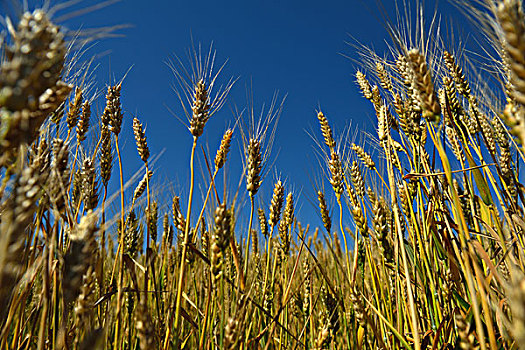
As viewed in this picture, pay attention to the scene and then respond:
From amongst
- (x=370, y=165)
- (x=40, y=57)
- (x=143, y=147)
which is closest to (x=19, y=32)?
(x=40, y=57)

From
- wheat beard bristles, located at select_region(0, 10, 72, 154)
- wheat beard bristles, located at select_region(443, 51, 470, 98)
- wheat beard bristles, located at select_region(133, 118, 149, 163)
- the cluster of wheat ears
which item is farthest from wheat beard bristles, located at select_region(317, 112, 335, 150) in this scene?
wheat beard bristles, located at select_region(0, 10, 72, 154)

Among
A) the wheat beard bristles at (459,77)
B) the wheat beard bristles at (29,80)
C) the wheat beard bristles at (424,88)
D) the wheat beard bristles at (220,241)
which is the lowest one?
the wheat beard bristles at (220,241)

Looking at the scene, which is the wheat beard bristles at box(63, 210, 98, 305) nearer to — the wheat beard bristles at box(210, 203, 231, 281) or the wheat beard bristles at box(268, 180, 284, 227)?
the wheat beard bristles at box(210, 203, 231, 281)

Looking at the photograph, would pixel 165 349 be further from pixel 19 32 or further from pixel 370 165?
pixel 370 165

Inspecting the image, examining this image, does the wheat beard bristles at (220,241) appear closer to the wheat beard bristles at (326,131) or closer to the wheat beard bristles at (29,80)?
the wheat beard bristles at (29,80)

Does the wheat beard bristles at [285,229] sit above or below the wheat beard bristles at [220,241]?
above

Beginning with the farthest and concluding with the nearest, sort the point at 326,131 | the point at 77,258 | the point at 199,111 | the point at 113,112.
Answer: the point at 326,131 → the point at 113,112 → the point at 199,111 → the point at 77,258

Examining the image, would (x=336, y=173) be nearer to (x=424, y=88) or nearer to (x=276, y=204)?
(x=276, y=204)

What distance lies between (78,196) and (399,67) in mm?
1801

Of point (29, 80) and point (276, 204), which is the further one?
point (276, 204)

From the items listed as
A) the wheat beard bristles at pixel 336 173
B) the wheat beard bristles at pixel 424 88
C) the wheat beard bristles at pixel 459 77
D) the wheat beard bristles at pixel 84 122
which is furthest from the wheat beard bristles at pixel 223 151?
the wheat beard bristles at pixel 459 77

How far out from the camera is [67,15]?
95 centimetres

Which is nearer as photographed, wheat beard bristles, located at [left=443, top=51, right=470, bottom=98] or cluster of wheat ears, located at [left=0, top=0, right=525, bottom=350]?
cluster of wheat ears, located at [left=0, top=0, right=525, bottom=350]

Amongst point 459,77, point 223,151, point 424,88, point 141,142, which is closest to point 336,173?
point 223,151
